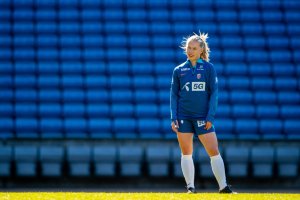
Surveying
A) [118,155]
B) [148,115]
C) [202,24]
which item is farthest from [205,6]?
[118,155]

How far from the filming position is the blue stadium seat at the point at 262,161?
9.34m

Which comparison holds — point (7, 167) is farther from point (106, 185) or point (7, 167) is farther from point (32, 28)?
point (32, 28)

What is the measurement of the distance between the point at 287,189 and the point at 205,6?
422 cm

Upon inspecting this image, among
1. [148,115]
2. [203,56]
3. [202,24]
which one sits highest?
[202,24]

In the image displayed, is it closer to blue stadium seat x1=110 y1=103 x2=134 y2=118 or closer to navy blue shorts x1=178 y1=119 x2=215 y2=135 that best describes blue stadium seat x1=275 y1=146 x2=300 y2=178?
blue stadium seat x1=110 y1=103 x2=134 y2=118

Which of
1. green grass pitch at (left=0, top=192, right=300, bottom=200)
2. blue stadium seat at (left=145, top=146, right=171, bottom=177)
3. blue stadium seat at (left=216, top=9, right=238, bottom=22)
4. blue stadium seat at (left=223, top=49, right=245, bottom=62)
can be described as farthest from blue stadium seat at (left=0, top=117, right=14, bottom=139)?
green grass pitch at (left=0, top=192, right=300, bottom=200)

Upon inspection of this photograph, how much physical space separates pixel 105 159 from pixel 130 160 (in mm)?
342

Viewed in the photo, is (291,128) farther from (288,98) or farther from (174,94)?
(174,94)

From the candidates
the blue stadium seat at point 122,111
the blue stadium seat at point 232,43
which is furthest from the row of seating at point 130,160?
the blue stadium seat at point 232,43

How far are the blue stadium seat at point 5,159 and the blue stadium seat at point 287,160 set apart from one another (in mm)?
3606

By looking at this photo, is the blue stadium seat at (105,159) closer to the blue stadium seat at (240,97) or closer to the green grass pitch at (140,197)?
the blue stadium seat at (240,97)

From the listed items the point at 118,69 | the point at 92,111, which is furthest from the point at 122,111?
the point at 118,69

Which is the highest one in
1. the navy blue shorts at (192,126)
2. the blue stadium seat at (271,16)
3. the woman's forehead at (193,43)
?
the blue stadium seat at (271,16)

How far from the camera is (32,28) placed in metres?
11.4
